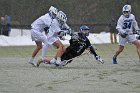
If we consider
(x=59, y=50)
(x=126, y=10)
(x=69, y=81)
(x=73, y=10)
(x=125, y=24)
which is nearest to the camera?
(x=69, y=81)

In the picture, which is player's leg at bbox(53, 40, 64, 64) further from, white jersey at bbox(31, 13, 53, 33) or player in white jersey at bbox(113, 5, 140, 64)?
player in white jersey at bbox(113, 5, 140, 64)

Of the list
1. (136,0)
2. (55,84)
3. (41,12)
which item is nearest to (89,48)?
(55,84)

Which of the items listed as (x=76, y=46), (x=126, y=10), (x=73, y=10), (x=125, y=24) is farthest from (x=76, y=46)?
(x=73, y=10)

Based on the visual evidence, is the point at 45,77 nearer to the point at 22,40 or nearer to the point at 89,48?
the point at 89,48

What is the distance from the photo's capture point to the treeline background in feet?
144

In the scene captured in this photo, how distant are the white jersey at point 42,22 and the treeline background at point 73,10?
944 inches

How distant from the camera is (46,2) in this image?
44.5 m

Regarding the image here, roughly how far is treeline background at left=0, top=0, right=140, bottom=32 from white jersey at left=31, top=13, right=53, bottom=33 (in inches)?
944

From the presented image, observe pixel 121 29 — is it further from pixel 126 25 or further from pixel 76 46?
pixel 76 46

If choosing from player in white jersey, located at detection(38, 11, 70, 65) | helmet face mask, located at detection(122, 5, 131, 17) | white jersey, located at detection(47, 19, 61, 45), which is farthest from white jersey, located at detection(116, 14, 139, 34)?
white jersey, located at detection(47, 19, 61, 45)

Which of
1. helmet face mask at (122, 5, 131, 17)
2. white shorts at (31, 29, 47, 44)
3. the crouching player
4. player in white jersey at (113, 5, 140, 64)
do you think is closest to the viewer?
the crouching player

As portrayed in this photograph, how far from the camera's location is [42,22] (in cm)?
1875

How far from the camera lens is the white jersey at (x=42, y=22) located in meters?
18.5

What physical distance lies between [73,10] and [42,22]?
2588 centimetres
